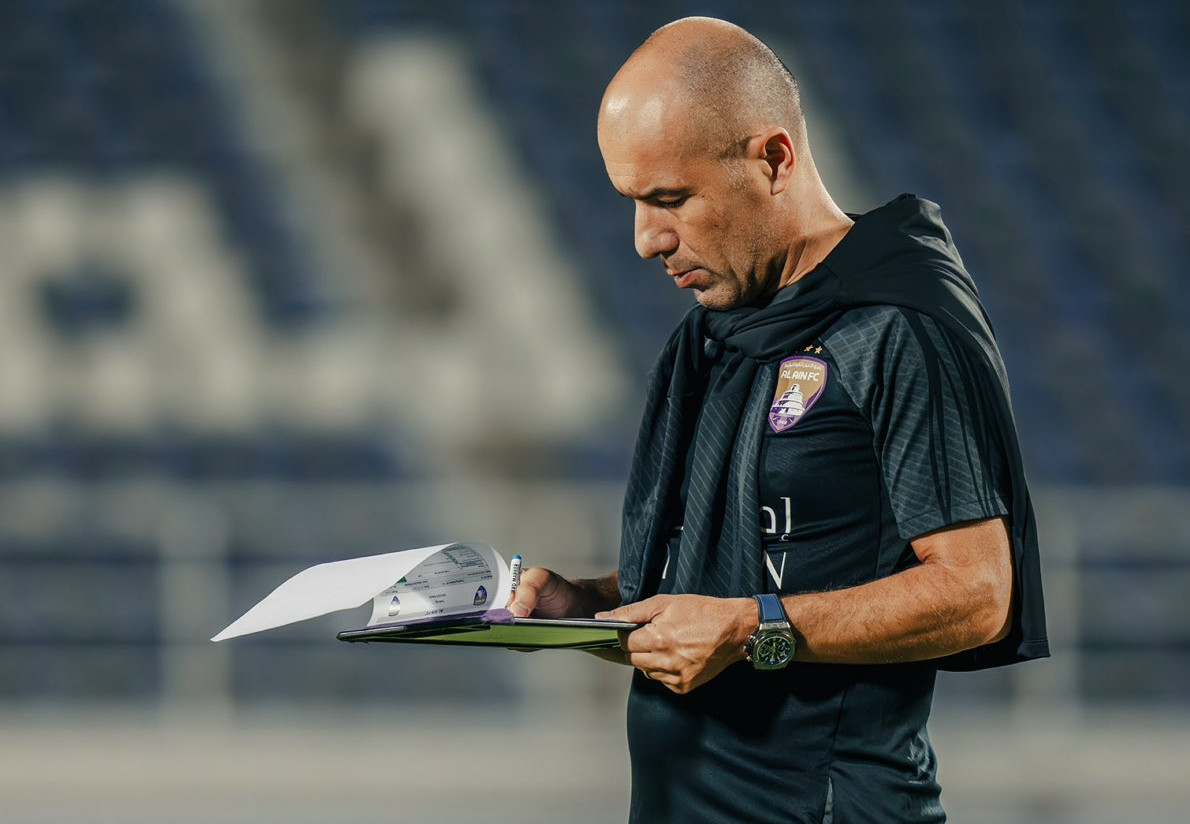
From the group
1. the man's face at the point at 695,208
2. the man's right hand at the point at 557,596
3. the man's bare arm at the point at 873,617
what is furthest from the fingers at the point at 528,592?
the man's face at the point at 695,208

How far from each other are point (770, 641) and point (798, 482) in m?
0.15

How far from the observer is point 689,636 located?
1.30 m

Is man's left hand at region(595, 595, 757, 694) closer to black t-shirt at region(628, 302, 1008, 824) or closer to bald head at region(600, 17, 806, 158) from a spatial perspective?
black t-shirt at region(628, 302, 1008, 824)

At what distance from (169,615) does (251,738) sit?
19.2 inches

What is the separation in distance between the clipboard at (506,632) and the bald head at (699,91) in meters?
0.41

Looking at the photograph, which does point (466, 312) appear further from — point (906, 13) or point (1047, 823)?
point (1047, 823)

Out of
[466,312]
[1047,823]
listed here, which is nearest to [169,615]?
[466,312]

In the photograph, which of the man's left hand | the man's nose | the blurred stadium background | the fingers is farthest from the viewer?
the blurred stadium background

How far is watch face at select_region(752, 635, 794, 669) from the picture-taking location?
1315mm

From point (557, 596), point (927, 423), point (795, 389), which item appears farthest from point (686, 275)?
point (557, 596)

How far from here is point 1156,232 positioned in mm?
6898

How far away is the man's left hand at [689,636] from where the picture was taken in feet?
4.26

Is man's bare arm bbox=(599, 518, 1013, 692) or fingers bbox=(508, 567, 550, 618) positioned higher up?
fingers bbox=(508, 567, 550, 618)

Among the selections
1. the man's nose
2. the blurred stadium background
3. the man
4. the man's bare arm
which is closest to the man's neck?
A: the man
